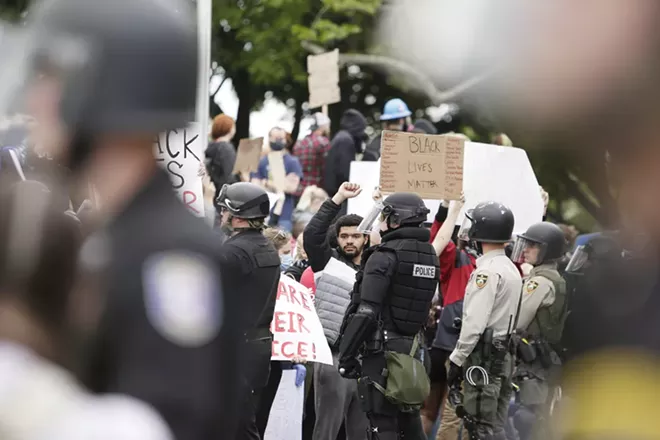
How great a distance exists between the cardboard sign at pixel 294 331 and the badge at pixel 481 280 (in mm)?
1118

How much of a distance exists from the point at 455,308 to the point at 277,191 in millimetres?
3602

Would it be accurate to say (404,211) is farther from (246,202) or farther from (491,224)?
(246,202)

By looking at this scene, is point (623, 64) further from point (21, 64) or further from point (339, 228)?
point (339, 228)

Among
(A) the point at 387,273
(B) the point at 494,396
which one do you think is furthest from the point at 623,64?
(B) the point at 494,396

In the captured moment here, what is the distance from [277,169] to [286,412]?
4.20 metres

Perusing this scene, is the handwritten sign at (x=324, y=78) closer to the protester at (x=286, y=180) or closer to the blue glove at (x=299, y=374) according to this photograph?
the protester at (x=286, y=180)

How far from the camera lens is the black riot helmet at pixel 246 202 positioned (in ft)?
22.4

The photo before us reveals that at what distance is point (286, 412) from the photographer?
7.73 metres

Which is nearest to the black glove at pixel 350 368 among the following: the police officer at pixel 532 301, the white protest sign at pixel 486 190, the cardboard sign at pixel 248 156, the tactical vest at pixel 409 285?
the tactical vest at pixel 409 285

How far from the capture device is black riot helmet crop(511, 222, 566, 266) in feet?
23.5

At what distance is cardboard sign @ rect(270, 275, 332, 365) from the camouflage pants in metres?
1.00

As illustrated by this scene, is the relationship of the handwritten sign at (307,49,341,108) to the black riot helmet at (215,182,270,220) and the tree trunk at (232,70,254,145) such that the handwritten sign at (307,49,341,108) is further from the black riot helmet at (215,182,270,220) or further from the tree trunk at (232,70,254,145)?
the tree trunk at (232,70,254,145)

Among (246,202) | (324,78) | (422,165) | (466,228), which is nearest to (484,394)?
(466,228)

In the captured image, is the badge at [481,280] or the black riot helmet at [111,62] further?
the badge at [481,280]
